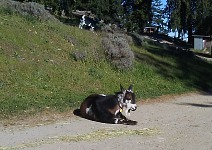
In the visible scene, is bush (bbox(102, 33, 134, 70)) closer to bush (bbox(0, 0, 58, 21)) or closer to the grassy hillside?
the grassy hillside

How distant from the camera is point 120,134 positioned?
9852mm

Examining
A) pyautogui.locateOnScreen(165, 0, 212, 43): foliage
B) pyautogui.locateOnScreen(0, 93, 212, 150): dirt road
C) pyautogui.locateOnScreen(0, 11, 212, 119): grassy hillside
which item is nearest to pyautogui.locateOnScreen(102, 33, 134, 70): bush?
pyautogui.locateOnScreen(0, 11, 212, 119): grassy hillside

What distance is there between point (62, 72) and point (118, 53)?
4.95 meters

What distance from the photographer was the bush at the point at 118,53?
2114cm

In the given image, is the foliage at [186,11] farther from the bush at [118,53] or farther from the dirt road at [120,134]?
the dirt road at [120,134]

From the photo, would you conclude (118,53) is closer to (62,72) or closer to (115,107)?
(62,72)

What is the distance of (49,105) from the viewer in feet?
43.2

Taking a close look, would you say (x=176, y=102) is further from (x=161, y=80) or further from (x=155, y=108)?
(x=161, y=80)

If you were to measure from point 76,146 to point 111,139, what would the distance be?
103cm

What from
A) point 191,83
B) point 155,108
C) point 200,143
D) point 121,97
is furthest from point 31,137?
point 191,83

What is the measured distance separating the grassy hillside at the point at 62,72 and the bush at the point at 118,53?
1.14 ft

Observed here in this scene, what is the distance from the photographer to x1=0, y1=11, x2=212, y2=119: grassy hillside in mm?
13938

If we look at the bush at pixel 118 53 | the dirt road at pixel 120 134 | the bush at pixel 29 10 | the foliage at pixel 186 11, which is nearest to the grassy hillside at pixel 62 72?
the bush at pixel 118 53

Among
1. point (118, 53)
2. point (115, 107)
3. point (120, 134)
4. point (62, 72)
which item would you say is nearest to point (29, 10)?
point (118, 53)
